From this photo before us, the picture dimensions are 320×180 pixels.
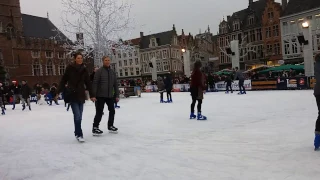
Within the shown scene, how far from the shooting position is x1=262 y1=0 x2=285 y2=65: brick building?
47812 millimetres

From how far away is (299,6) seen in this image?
143 feet

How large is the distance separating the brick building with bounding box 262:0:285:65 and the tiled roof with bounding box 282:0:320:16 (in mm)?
2316

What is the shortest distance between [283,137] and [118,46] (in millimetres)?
26242

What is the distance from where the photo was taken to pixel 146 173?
4004 millimetres

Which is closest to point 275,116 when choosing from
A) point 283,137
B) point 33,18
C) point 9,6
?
point 283,137

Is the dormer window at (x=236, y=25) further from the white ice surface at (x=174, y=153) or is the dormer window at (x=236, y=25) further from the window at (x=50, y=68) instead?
the white ice surface at (x=174, y=153)

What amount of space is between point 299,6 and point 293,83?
1078 inches

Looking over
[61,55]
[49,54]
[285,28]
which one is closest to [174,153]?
[285,28]

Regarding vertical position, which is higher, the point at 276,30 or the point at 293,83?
the point at 276,30

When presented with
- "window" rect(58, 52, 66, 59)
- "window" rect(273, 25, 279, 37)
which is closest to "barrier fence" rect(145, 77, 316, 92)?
"window" rect(273, 25, 279, 37)

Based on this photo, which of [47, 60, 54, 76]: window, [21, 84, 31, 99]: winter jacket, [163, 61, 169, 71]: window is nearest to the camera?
[21, 84, 31, 99]: winter jacket

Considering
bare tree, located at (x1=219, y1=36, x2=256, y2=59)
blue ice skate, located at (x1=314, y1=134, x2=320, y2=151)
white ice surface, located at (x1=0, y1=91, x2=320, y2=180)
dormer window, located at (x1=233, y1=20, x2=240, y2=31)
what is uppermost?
dormer window, located at (x1=233, y1=20, x2=240, y2=31)

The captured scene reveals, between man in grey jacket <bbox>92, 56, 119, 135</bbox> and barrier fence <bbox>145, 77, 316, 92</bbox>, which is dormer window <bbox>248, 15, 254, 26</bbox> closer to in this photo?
barrier fence <bbox>145, 77, 316, 92</bbox>

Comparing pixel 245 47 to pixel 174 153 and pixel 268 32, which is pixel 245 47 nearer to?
pixel 268 32
